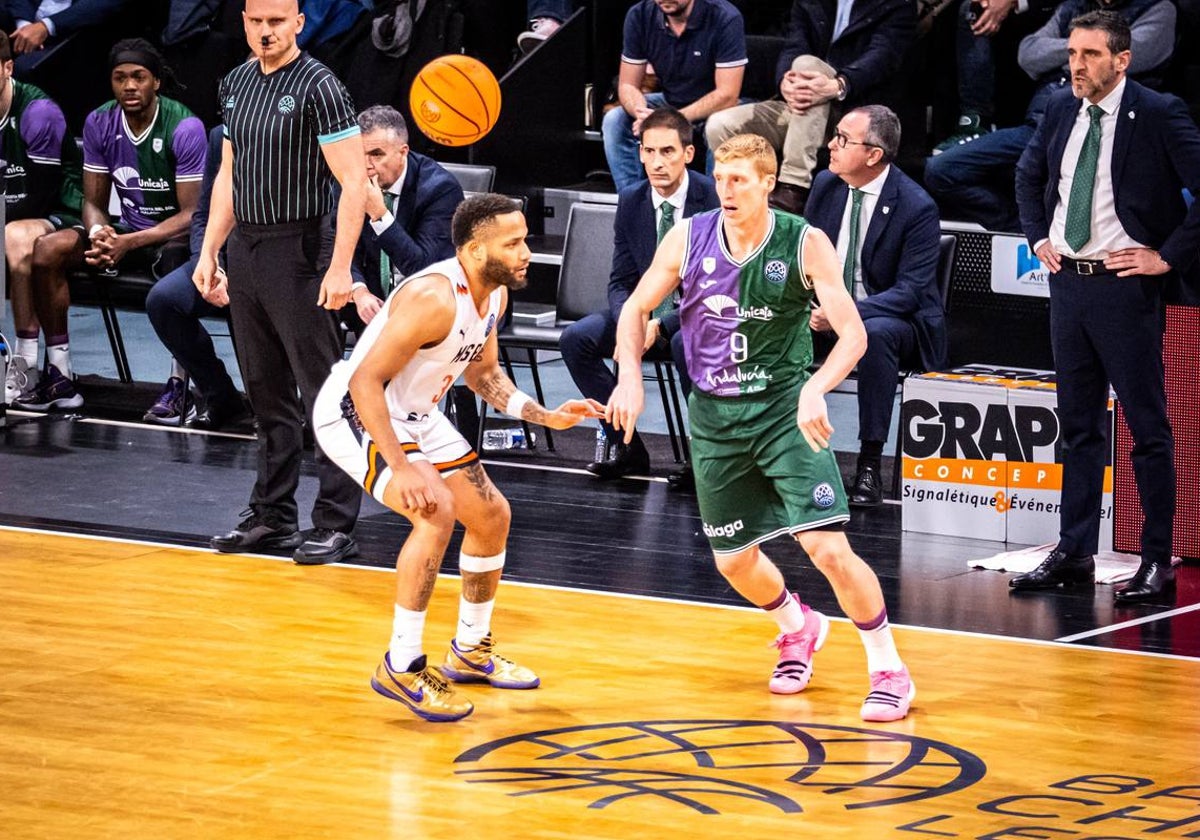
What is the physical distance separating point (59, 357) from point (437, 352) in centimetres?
500

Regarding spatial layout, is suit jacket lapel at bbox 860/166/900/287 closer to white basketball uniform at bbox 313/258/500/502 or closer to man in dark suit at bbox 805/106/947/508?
man in dark suit at bbox 805/106/947/508

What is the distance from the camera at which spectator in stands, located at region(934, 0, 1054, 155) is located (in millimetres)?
10398

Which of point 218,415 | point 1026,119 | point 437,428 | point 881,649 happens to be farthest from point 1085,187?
point 218,415

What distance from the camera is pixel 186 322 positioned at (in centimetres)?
941

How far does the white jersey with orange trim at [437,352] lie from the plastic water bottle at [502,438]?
3.54 meters

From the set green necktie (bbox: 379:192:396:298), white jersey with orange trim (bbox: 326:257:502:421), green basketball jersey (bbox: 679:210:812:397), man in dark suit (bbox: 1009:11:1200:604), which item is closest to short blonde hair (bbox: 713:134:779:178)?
green basketball jersey (bbox: 679:210:812:397)

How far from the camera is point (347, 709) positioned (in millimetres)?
5523

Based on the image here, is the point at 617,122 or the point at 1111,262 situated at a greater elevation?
the point at 617,122

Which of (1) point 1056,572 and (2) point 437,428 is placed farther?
(1) point 1056,572

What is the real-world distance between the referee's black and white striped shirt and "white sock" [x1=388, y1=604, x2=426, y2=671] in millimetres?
2297

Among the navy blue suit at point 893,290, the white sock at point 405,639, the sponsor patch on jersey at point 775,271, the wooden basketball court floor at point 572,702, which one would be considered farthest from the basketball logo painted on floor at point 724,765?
the navy blue suit at point 893,290

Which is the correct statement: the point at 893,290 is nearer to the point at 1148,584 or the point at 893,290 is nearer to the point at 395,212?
the point at 1148,584

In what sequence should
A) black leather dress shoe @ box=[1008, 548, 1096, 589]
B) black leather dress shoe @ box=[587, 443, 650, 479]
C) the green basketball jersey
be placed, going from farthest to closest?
black leather dress shoe @ box=[587, 443, 650, 479], black leather dress shoe @ box=[1008, 548, 1096, 589], the green basketball jersey

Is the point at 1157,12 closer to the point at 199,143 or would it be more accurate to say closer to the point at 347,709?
the point at 199,143
